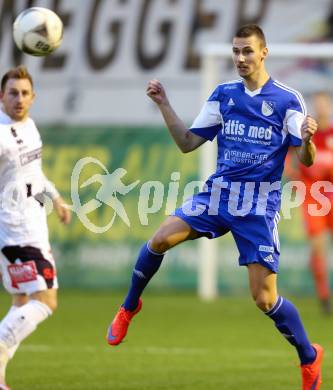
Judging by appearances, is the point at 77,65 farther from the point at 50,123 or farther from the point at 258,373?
the point at 258,373

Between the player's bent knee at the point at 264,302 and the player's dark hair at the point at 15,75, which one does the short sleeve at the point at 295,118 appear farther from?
the player's dark hair at the point at 15,75

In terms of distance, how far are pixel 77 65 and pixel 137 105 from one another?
57.8 inches

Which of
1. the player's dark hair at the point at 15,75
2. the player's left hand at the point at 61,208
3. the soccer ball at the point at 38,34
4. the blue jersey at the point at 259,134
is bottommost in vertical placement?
the player's left hand at the point at 61,208

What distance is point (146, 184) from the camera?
1744cm

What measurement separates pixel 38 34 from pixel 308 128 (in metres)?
2.38

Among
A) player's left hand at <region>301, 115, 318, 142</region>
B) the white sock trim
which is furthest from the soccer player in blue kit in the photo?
the white sock trim

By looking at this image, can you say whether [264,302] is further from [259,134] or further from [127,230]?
[127,230]

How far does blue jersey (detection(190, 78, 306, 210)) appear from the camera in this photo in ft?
28.2

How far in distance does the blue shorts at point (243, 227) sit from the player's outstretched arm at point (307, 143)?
20.5 inches

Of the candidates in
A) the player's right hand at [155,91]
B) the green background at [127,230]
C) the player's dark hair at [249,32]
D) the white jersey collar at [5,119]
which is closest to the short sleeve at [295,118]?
the player's dark hair at [249,32]

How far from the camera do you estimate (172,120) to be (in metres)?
8.88

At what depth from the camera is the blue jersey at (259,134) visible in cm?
861

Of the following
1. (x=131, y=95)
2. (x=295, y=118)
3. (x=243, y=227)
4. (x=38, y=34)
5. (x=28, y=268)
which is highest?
(x=38, y=34)

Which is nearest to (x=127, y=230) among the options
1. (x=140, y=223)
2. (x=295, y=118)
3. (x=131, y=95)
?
(x=140, y=223)
